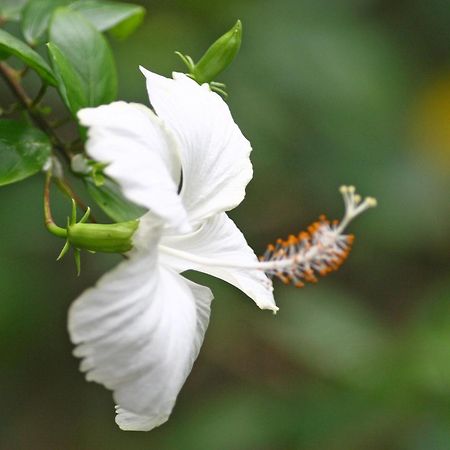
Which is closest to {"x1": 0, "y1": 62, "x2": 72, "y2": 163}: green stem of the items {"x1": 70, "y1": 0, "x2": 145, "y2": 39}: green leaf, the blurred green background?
{"x1": 70, "y1": 0, "x2": 145, "y2": 39}: green leaf

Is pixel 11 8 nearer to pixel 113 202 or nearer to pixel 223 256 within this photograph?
pixel 113 202

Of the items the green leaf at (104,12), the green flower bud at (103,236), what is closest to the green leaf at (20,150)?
the green flower bud at (103,236)

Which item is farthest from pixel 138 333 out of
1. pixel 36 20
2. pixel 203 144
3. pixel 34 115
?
pixel 36 20

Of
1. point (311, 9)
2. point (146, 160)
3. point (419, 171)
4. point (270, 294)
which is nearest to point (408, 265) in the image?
point (419, 171)

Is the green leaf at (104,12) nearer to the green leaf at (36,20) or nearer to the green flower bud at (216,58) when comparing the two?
the green leaf at (36,20)

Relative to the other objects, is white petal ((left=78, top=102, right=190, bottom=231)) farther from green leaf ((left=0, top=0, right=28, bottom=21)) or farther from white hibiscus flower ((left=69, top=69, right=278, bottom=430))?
green leaf ((left=0, top=0, right=28, bottom=21))

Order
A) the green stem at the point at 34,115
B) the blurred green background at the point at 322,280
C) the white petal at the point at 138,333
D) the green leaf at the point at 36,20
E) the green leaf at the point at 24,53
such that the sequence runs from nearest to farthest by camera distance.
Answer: the white petal at the point at 138,333 < the green leaf at the point at 24,53 < the green stem at the point at 34,115 < the green leaf at the point at 36,20 < the blurred green background at the point at 322,280
